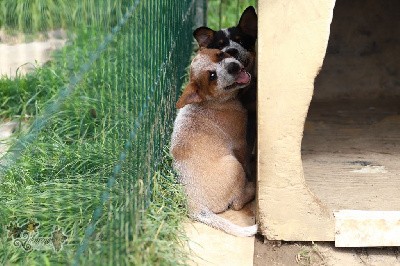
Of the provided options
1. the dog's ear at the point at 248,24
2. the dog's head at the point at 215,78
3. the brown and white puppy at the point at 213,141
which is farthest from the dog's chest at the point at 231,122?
the dog's ear at the point at 248,24

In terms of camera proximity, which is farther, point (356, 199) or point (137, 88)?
point (356, 199)

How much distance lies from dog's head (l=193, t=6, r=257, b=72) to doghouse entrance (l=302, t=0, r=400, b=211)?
0.82 m

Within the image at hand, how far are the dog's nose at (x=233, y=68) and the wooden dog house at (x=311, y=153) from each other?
24.1 inches

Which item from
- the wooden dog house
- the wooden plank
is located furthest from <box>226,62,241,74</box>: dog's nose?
the wooden plank

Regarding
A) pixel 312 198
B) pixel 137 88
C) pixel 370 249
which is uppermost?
pixel 137 88

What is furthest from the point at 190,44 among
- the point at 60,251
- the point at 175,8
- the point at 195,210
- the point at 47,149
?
the point at 60,251

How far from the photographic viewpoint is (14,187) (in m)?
4.98

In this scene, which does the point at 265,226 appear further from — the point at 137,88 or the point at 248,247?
the point at 137,88

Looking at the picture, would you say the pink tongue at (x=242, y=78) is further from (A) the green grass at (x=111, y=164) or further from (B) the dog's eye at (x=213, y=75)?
(A) the green grass at (x=111, y=164)

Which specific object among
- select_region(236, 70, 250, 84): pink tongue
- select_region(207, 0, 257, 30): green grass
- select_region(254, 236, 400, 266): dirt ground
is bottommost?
select_region(254, 236, 400, 266): dirt ground

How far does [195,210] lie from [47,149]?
48.0 inches

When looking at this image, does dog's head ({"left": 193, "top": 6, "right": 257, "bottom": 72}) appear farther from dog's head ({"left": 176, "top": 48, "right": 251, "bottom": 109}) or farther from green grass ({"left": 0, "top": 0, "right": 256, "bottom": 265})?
dog's head ({"left": 176, "top": 48, "right": 251, "bottom": 109})

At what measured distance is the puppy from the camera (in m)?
5.62

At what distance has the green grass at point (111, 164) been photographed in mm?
3838
